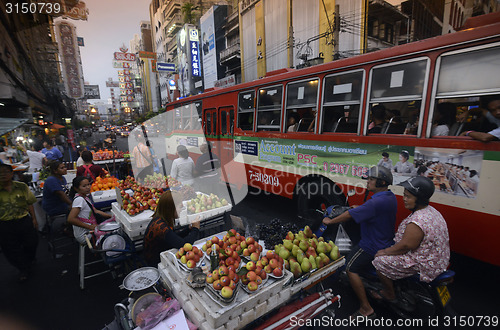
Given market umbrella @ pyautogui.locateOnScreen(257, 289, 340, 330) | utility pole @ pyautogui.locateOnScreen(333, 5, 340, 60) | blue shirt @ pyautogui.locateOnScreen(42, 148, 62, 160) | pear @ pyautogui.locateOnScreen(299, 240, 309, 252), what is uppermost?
utility pole @ pyautogui.locateOnScreen(333, 5, 340, 60)

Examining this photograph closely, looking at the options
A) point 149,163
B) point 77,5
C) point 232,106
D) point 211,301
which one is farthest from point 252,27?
point 211,301

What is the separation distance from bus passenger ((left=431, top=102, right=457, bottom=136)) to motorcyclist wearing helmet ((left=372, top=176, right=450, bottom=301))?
136cm

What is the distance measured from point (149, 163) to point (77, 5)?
21.7 m

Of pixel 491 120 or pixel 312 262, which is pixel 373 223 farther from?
pixel 491 120

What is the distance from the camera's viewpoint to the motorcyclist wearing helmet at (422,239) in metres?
2.53

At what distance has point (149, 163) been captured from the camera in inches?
299

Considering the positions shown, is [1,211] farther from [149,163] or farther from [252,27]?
[252,27]

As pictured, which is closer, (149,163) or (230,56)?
(149,163)

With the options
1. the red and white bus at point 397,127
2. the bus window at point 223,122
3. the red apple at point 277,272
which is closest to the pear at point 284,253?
the red apple at point 277,272

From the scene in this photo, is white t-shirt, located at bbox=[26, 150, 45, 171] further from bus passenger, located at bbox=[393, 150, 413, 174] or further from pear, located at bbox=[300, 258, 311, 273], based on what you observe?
bus passenger, located at bbox=[393, 150, 413, 174]

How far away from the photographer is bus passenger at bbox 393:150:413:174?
3658mm

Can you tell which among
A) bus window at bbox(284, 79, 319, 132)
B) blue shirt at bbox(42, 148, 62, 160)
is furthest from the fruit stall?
blue shirt at bbox(42, 148, 62, 160)

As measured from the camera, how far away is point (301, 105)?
5164mm

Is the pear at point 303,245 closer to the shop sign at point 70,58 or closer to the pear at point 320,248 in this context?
the pear at point 320,248
